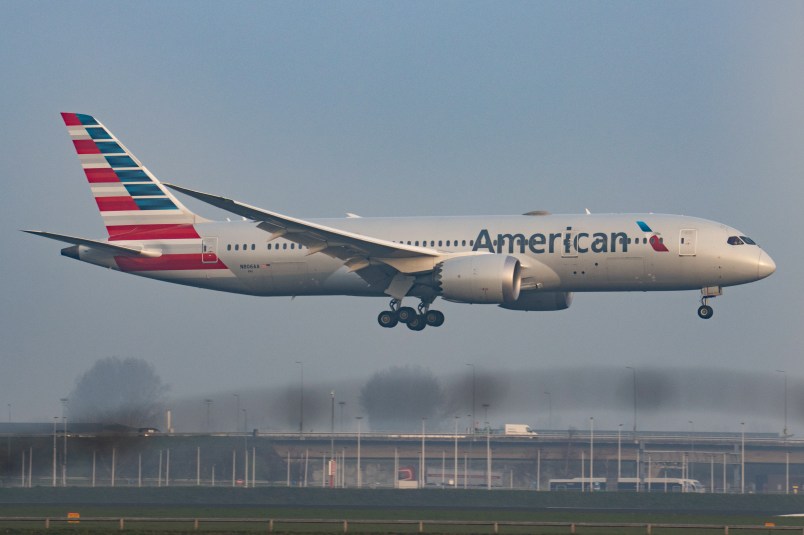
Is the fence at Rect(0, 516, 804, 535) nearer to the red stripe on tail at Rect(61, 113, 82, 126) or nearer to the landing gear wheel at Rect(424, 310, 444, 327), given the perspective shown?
the landing gear wheel at Rect(424, 310, 444, 327)

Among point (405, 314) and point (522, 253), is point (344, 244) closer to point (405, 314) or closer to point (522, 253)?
point (405, 314)

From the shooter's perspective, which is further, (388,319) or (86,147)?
(86,147)

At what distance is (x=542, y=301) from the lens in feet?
203

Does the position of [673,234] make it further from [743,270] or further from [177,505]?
[177,505]

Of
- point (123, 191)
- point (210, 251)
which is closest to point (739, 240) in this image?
point (210, 251)

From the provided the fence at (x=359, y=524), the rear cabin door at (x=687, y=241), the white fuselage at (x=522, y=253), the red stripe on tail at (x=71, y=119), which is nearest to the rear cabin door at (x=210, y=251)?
the white fuselage at (x=522, y=253)

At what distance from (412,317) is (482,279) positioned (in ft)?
20.9

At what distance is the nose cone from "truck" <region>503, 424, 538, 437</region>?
103ft

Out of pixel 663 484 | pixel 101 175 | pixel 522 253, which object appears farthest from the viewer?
pixel 663 484

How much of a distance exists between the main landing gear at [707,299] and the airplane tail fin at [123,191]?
24.5m

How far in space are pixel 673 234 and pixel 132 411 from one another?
27411 millimetres

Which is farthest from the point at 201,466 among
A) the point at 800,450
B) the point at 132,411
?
the point at 800,450

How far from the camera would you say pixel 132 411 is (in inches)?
2474

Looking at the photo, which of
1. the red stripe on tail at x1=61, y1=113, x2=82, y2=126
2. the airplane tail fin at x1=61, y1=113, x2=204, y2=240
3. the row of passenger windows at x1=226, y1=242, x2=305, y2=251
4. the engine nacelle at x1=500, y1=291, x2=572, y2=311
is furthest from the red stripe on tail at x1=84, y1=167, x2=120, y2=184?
the engine nacelle at x1=500, y1=291, x2=572, y2=311
